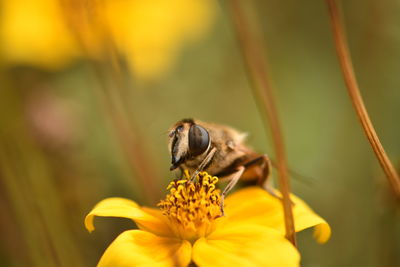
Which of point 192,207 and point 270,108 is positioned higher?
point 270,108

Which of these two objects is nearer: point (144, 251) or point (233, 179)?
point (144, 251)

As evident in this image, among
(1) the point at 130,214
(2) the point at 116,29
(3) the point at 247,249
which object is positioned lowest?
(3) the point at 247,249

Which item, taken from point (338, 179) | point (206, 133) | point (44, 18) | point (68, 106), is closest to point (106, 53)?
point (206, 133)

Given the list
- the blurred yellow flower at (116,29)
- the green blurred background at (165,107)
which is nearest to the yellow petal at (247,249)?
the green blurred background at (165,107)

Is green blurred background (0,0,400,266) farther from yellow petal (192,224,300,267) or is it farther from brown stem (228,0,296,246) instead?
brown stem (228,0,296,246)

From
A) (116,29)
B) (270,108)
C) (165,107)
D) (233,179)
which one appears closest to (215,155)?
(233,179)

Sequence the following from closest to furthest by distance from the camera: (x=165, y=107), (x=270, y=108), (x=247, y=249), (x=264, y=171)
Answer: (x=270, y=108) → (x=247, y=249) → (x=264, y=171) → (x=165, y=107)

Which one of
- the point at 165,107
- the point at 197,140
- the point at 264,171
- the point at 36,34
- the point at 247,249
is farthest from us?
the point at 165,107

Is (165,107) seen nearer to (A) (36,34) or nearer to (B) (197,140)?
(A) (36,34)

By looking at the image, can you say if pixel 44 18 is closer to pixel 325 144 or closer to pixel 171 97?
pixel 171 97

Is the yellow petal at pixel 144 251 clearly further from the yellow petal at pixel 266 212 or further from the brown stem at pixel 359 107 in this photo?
the brown stem at pixel 359 107
